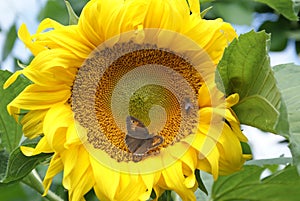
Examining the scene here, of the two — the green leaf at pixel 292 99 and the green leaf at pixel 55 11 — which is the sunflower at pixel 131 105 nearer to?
the green leaf at pixel 292 99

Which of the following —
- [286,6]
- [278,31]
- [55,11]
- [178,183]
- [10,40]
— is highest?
[286,6]

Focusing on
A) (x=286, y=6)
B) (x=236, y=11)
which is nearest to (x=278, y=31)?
(x=236, y=11)

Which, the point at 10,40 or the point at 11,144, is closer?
the point at 11,144

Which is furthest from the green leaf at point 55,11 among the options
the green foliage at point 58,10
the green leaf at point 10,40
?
the green leaf at point 10,40

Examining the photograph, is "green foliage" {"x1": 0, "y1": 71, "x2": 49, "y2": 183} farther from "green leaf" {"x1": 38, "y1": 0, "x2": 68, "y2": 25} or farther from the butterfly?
"green leaf" {"x1": 38, "y1": 0, "x2": 68, "y2": 25}

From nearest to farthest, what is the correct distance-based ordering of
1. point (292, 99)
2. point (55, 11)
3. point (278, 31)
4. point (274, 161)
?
point (292, 99) < point (274, 161) < point (55, 11) < point (278, 31)

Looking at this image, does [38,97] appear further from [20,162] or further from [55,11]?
[55,11]

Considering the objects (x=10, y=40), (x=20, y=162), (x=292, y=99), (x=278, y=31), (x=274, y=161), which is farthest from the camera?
(x=278, y=31)

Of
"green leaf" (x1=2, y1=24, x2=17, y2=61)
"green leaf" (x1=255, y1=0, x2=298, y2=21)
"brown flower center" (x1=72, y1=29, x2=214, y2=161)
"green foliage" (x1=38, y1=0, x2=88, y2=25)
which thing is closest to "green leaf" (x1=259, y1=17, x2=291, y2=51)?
"green foliage" (x1=38, y1=0, x2=88, y2=25)
